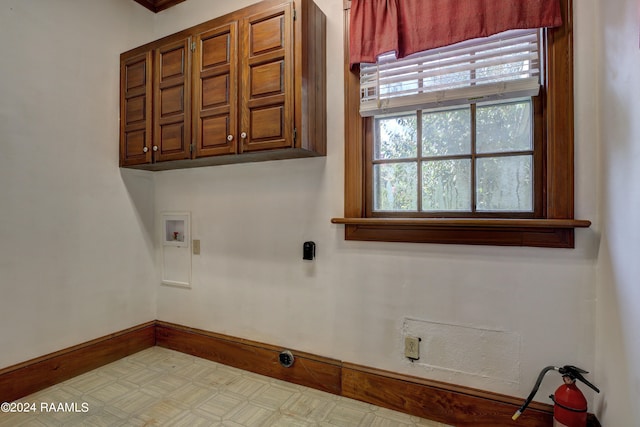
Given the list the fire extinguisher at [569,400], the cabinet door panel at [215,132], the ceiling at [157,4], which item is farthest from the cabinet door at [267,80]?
the fire extinguisher at [569,400]

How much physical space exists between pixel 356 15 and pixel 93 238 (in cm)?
224

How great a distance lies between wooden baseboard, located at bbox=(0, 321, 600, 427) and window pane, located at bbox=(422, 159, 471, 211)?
3.06ft

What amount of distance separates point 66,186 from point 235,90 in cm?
129

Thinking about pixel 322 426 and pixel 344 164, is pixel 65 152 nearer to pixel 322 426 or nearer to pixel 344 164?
pixel 344 164

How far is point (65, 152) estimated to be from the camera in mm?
2057

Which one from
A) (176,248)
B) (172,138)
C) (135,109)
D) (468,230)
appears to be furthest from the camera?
(176,248)

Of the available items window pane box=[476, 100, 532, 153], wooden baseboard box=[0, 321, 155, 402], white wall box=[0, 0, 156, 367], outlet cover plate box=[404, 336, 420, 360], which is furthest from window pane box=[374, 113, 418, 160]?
wooden baseboard box=[0, 321, 155, 402]

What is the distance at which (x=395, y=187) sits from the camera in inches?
72.3

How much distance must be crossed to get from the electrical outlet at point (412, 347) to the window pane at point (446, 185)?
711 millimetres

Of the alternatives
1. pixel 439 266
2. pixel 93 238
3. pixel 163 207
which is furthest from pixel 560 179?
pixel 93 238

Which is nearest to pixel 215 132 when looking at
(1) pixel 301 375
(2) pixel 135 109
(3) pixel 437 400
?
(2) pixel 135 109

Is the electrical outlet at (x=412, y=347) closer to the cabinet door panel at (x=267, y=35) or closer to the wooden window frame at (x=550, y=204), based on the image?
the wooden window frame at (x=550, y=204)

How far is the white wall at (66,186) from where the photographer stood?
71.9 inches

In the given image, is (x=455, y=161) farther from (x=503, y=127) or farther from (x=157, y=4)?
(x=157, y=4)
